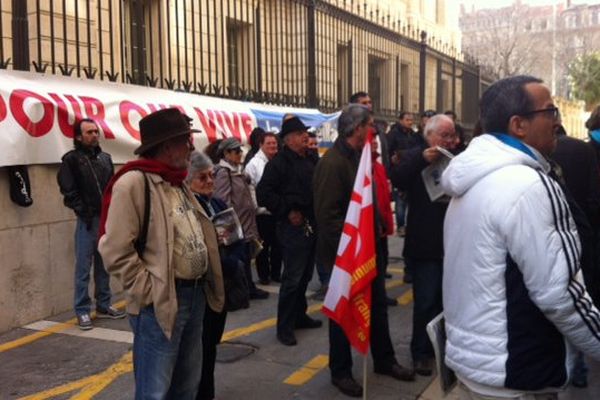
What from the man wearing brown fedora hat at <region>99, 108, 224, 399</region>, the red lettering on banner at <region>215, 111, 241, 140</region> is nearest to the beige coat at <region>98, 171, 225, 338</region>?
the man wearing brown fedora hat at <region>99, 108, 224, 399</region>

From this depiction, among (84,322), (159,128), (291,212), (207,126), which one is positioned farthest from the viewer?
(207,126)

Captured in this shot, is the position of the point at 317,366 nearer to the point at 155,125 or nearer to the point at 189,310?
the point at 189,310

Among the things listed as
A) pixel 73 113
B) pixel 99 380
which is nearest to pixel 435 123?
pixel 99 380

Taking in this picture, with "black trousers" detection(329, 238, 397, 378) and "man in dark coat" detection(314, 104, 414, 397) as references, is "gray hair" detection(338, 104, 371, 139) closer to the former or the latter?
"man in dark coat" detection(314, 104, 414, 397)

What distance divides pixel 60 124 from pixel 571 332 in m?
4.92

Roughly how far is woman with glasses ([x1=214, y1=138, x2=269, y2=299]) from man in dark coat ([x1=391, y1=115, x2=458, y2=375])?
2.12 m

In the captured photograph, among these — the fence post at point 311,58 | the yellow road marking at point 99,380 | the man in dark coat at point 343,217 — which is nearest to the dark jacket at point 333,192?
the man in dark coat at point 343,217

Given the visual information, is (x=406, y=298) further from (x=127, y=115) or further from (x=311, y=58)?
(x=311, y=58)

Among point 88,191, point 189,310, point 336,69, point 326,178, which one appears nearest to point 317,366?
point 326,178

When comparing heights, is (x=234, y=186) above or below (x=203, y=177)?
below

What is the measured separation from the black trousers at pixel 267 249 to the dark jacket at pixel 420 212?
3.00 metres

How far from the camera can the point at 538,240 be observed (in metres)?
1.92

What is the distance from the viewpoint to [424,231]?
4.35 metres

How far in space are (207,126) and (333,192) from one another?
3.72 m
